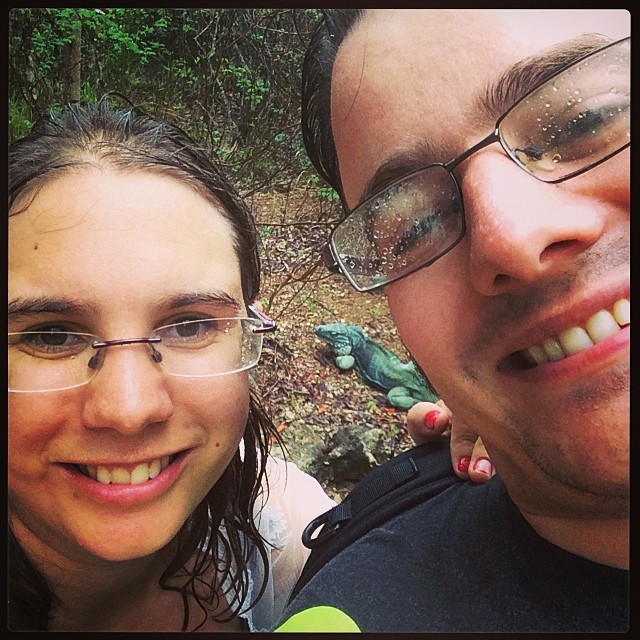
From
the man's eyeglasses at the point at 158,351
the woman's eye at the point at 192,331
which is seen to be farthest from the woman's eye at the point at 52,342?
the woman's eye at the point at 192,331

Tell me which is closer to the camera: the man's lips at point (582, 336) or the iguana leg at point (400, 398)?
the man's lips at point (582, 336)

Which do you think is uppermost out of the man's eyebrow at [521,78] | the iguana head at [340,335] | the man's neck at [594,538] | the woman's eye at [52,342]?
the man's eyebrow at [521,78]

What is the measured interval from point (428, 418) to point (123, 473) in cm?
63

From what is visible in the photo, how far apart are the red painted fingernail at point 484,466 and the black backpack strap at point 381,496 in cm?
7

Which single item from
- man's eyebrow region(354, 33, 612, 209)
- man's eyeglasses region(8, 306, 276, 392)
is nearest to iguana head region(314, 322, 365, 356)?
man's eyeglasses region(8, 306, 276, 392)

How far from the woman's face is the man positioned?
0.31 meters

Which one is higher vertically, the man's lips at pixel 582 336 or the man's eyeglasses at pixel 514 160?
the man's eyeglasses at pixel 514 160

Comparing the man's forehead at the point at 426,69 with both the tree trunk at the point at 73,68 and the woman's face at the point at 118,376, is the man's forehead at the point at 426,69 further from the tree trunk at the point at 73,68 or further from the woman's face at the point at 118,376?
the tree trunk at the point at 73,68

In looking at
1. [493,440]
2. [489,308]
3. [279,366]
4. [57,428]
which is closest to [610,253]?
[489,308]

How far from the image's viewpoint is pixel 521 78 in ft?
3.93

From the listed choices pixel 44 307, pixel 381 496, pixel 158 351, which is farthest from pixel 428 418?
pixel 44 307

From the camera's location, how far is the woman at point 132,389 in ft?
4.29
